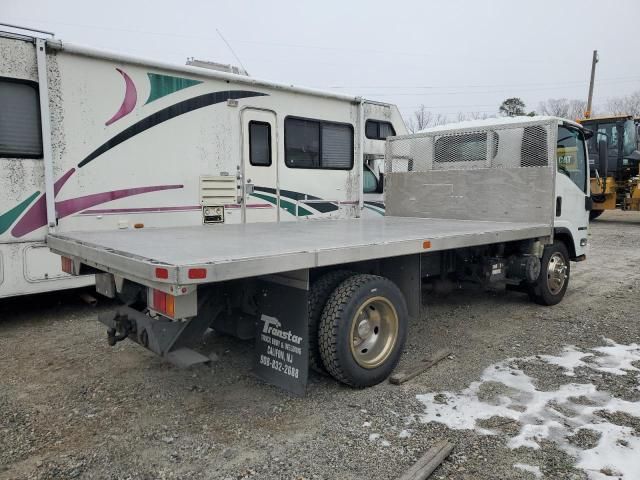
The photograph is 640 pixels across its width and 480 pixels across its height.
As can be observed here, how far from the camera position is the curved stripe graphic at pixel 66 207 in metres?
5.34

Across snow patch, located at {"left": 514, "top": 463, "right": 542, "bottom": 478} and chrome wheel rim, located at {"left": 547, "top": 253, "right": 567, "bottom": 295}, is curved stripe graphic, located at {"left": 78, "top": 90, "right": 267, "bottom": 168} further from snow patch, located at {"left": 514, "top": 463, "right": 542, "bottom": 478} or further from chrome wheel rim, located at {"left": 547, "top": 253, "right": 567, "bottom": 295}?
snow patch, located at {"left": 514, "top": 463, "right": 542, "bottom": 478}

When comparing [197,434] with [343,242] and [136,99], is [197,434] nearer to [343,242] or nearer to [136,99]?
[343,242]

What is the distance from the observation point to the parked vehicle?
123 inches

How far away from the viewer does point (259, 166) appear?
279 inches

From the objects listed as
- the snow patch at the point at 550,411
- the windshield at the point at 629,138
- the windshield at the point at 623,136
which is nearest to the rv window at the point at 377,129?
the snow patch at the point at 550,411

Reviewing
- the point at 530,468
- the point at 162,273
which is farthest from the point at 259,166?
the point at 530,468

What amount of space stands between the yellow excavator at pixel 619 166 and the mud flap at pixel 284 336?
1488 cm

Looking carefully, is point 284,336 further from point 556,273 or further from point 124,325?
point 556,273

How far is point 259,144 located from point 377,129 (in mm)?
2609

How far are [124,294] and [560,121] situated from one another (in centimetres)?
505

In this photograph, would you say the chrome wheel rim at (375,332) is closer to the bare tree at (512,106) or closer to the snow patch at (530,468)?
the snow patch at (530,468)

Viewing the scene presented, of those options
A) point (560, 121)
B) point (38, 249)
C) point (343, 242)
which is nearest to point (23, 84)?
point (38, 249)

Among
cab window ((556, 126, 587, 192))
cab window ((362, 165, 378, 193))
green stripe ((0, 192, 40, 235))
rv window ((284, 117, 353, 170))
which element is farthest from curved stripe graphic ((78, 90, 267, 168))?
cab window ((556, 126, 587, 192))

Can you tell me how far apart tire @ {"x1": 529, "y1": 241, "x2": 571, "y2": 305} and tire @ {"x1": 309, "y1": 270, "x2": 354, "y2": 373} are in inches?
133
